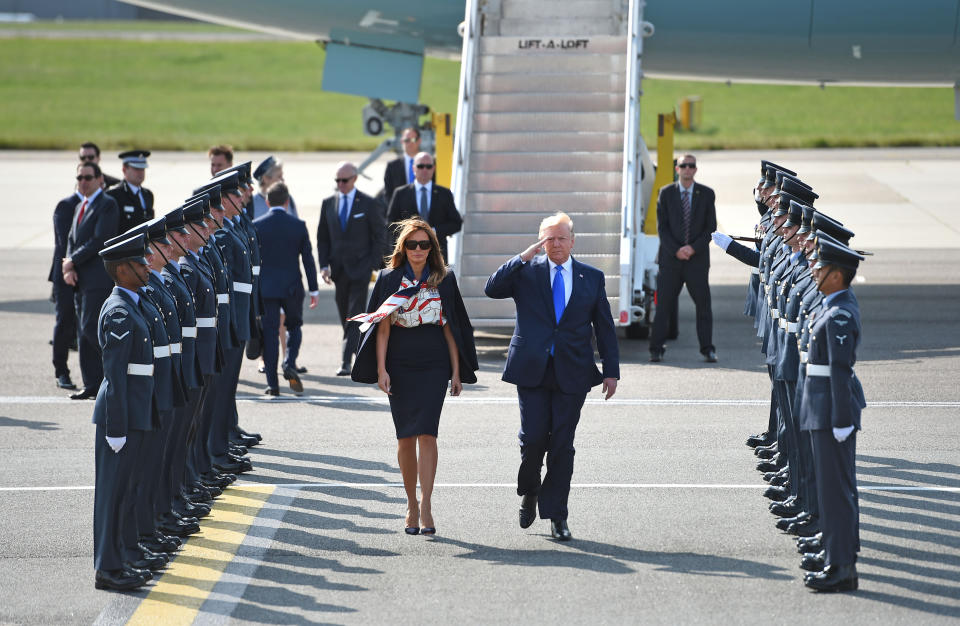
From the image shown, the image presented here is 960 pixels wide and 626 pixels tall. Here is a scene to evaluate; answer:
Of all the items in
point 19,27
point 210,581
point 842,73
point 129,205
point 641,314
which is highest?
point 19,27

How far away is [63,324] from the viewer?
12.7 m

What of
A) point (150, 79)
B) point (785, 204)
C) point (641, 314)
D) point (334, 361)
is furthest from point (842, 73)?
point (150, 79)

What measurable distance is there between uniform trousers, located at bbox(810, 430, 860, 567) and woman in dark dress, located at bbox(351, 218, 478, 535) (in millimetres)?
2244

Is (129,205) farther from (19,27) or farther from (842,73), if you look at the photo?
(19,27)

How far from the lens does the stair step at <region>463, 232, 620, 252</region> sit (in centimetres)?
1429

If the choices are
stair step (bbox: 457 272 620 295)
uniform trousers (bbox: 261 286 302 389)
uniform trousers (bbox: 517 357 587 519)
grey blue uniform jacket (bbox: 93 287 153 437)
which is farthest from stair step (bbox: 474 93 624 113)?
grey blue uniform jacket (bbox: 93 287 153 437)

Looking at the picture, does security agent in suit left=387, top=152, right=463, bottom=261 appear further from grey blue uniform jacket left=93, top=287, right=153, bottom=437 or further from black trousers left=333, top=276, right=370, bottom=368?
grey blue uniform jacket left=93, top=287, right=153, bottom=437

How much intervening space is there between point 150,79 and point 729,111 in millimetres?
33063

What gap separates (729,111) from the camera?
60.3 m

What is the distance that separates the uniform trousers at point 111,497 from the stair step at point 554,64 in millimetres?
9702

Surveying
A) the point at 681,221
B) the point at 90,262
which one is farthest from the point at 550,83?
the point at 90,262

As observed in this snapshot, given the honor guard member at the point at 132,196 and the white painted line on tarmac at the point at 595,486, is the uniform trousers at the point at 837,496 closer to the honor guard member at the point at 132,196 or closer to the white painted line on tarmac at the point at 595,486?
the white painted line on tarmac at the point at 595,486

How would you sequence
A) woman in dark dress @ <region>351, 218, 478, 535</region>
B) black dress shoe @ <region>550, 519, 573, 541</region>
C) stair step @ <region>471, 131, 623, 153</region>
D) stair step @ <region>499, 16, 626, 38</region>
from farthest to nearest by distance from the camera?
stair step @ <region>499, 16, 626, 38</region> < stair step @ <region>471, 131, 623, 153</region> < woman in dark dress @ <region>351, 218, 478, 535</region> < black dress shoe @ <region>550, 519, 573, 541</region>

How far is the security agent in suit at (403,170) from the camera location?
50.9 ft
